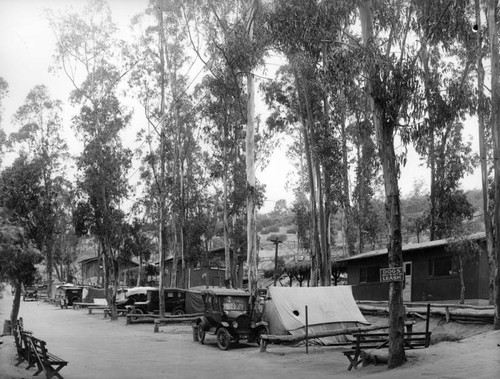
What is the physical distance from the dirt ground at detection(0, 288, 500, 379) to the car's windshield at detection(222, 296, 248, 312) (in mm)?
1286

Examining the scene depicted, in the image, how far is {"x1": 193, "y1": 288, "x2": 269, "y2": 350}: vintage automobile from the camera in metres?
17.6

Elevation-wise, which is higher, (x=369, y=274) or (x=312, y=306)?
(x=369, y=274)

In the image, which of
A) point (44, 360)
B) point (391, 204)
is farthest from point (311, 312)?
point (44, 360)

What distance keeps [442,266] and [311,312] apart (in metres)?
10.5

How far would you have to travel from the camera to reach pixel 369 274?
1209 inches

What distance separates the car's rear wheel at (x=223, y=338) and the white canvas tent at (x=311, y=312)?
4.73 ft

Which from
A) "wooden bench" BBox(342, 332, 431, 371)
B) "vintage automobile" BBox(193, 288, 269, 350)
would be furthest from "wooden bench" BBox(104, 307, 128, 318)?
"wooden bench" BBox(342, 332, 431, 371)

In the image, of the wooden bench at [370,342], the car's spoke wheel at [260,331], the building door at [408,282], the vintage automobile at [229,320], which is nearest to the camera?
the wooden bench at [370,342]

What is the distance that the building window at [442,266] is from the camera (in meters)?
24.7

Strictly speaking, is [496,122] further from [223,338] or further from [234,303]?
[223,338]

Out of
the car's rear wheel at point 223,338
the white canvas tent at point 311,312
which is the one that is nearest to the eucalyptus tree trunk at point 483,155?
the white canvas tent at point 311,312

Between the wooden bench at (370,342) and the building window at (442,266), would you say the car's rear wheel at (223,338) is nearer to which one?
the wooden bench at (370,342)

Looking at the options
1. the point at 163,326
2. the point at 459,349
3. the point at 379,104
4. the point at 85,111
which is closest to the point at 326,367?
the point at 459,349

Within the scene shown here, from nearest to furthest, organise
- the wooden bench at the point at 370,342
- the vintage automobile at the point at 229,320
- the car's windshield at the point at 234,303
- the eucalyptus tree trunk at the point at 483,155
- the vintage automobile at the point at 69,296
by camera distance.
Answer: the wooden bench at the point at 370,342 < the eucalyptus tree trunk at the point at 483,155 < the vintage automobile at the point at 229,320 < the car's windshield at the point at 234,303 < the vintage automobile at the point at 69,296
